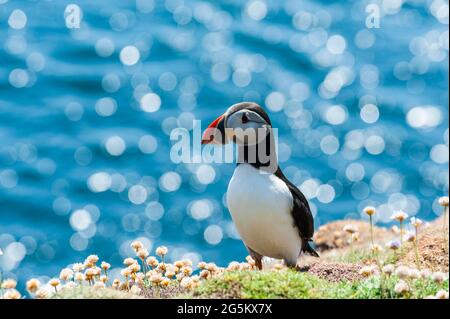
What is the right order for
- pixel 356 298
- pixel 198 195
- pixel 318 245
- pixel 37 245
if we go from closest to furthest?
1. pixel 356 298
2. pixel 318 245
3. pixel 37 245
4. pixel 198 195

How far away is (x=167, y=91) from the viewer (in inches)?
912

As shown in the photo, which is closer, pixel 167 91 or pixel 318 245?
pixel 318 245

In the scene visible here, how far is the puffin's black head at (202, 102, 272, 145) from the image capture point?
6.89 meters

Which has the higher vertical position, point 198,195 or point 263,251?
point 198,195

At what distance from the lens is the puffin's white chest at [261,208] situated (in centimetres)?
686

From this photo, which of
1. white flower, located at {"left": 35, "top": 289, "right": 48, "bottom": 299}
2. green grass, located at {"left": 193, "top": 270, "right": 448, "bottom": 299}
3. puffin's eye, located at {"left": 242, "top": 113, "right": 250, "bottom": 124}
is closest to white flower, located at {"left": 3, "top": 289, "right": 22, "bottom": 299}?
white flower, located at {"left": 35, "top": 289, "right": 48, "bottom": 299}

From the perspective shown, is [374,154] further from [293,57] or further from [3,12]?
[3,12]

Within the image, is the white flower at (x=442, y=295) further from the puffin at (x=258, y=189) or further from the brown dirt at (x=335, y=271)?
the puffin at (x=258, y=189)

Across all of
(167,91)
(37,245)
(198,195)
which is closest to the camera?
(37,245)

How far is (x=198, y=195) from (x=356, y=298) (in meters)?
14.0

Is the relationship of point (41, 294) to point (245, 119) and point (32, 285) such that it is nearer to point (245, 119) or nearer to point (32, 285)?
point (32, 285)

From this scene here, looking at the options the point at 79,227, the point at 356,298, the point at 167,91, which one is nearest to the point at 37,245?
the point at 79,227

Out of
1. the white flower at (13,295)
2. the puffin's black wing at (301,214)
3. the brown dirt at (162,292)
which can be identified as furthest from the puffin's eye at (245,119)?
the white flower at (13,295)

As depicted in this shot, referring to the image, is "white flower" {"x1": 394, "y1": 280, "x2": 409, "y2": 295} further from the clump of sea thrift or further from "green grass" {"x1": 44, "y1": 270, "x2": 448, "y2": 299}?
the clump of sea thrift
